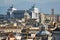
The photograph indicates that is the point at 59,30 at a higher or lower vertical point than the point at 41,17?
higher

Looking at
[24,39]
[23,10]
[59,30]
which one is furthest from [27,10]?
[59,30]

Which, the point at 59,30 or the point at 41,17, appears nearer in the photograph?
the point at 59,30

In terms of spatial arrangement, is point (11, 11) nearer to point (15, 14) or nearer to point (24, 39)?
point (15, 14)

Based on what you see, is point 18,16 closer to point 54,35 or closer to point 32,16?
point 32,16

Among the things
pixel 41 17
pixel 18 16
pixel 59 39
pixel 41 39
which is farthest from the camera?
pixel 18 16

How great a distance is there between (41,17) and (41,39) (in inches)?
2745

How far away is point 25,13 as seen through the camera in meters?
118

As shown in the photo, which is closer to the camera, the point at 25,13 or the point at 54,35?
the point at 54,35

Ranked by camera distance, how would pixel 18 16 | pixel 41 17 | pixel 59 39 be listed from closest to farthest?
pixel 59 39 → pixel 41 17 → pixel 18 16

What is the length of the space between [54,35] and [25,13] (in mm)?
92661

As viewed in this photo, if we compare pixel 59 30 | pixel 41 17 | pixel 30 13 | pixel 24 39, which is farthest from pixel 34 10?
pixel 59 30

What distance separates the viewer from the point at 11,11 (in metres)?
126

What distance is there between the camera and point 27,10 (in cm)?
12762

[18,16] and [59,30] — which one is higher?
[59,30]
